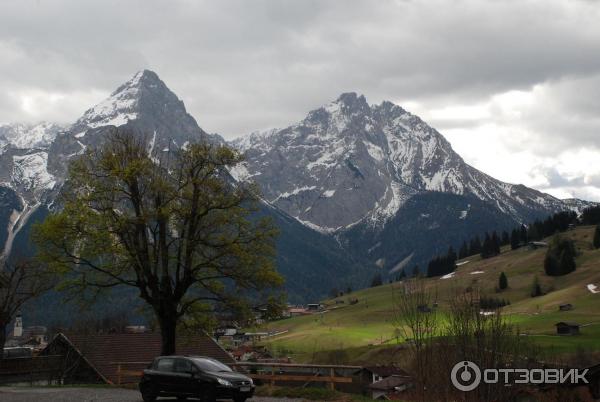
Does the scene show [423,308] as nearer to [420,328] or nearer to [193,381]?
[420,328]

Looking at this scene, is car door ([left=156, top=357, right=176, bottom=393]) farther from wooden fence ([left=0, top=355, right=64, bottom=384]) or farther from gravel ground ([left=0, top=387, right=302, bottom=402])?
wooden fence ([left=0, top=355, right=64, bottom=384])

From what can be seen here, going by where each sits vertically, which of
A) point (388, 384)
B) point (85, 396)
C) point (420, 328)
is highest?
point (420, 328)

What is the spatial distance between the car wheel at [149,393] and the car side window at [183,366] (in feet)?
4.71

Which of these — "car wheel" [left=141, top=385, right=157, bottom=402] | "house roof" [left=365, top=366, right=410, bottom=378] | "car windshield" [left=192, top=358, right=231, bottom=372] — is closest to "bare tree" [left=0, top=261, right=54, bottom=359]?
"car wheel" [left=141, top=385, right=157, bottom=402]

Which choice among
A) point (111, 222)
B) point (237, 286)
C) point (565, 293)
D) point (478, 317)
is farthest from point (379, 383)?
point (565, 293)

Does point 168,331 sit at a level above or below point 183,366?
above

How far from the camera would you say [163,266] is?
3881cm

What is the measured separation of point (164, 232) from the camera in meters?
39.1

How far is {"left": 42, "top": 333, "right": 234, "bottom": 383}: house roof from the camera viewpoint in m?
57.2

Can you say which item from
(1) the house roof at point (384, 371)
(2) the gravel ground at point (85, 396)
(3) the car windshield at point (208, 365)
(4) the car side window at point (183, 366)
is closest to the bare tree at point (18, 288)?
(2) the gravel ground at point (85, 396)

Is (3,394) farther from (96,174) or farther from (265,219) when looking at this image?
(265,219)

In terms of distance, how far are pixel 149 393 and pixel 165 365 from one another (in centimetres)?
135

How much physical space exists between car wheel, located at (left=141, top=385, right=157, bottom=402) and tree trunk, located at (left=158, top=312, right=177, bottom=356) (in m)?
9.30

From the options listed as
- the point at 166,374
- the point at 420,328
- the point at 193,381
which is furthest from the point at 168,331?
the point at 420,328
